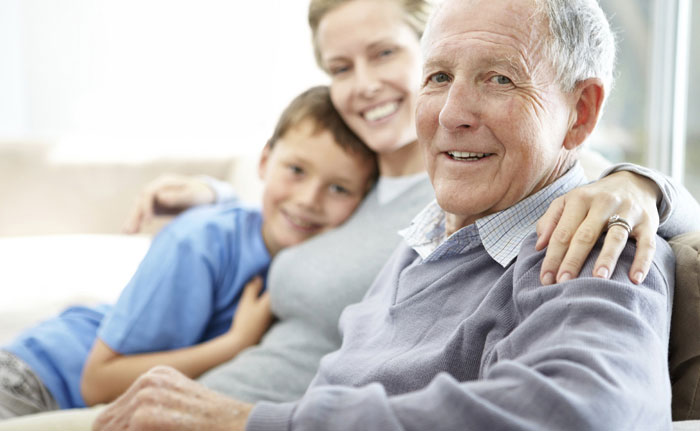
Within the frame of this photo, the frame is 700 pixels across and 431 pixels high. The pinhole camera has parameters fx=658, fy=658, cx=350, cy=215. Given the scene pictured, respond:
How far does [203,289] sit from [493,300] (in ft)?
2.92

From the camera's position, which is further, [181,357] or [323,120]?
[323,120]

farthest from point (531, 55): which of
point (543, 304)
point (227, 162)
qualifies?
point (227, 162)

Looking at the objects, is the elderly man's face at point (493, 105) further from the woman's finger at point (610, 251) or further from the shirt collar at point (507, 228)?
the woman's finger at point (610, 251)

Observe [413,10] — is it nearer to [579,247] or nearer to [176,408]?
[579,247]

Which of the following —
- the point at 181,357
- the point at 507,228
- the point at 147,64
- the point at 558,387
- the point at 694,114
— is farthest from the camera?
the point at 147,64

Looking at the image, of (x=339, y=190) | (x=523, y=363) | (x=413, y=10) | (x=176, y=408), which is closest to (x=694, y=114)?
(x=413, y=10)

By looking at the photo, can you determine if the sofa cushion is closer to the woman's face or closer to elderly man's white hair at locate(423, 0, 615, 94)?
elderly man's white hair at locate(423, 0, 615, 94)

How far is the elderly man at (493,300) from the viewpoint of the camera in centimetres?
68

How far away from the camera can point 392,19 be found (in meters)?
1.56

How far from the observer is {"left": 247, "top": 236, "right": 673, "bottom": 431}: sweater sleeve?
26.1 inches

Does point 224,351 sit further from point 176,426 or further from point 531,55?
point 531,55

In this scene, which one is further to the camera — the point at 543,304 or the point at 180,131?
the point at 180,131

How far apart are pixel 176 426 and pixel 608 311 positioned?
0.53 meters

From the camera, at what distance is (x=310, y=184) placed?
164 cm
